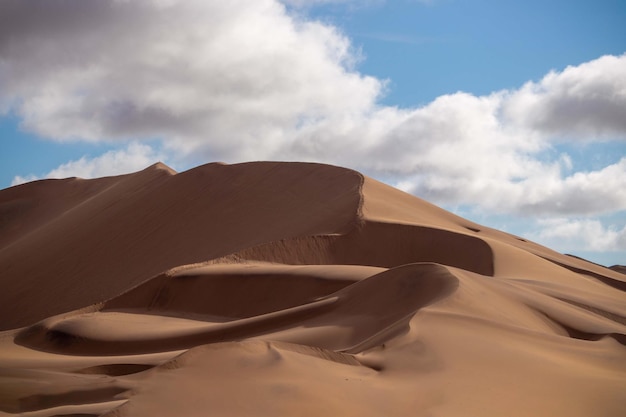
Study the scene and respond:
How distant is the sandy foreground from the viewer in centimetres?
687

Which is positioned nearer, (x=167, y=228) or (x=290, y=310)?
(x=290, y=310)

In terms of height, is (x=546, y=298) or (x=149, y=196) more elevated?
(x=149, y=196)

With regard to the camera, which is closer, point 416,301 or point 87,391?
point 87,391

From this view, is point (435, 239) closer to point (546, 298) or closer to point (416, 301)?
point (546, 298)

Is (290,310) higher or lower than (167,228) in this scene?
lower

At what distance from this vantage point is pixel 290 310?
12.4 m

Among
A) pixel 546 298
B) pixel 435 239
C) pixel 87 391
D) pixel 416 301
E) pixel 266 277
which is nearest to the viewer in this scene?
pixel 87 391

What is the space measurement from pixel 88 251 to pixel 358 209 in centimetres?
964

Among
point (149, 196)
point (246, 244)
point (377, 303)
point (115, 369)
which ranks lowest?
point (115, 369)

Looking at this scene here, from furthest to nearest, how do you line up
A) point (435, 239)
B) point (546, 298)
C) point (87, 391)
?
point (435, 239) → point (546, 298) → point (87, 391)

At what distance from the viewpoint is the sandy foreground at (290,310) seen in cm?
687

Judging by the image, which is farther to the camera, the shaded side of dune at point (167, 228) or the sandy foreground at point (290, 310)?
the shaded side of dune at point (167, 228)

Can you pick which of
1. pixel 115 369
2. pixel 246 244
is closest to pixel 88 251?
pixel 246 244

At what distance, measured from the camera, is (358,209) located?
21984mm
